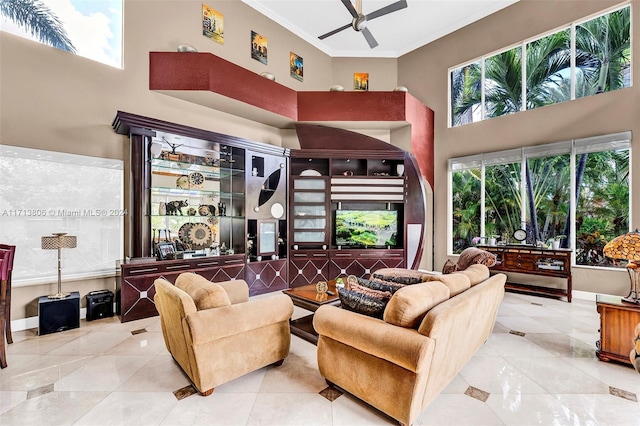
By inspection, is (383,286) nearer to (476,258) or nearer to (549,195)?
(476,258)

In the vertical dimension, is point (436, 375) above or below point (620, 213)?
below

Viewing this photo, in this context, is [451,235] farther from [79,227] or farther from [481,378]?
[79,227]

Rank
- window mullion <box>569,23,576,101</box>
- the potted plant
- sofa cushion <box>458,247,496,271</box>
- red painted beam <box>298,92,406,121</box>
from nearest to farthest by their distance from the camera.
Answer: sofa cushion <box>458,247,496,271</box> → the potted plant → window mullion <box>569,23,576,101</box> → red painted beam <box>298,92,406,121</box>

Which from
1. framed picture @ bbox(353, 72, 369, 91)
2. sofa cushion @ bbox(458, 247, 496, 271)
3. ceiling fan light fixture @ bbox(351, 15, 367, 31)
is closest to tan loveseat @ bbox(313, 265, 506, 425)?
sofa cushion @ bbox(458, 247, 496, 271)

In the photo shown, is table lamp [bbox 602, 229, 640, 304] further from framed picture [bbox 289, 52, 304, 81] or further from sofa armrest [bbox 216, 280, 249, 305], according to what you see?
framed picture [bbox 289, 52, 304, 81]

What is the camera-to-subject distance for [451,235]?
6301 millimetres

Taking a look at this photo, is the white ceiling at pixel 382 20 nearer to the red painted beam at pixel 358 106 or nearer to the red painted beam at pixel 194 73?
the red painted beam at pixel 358 106

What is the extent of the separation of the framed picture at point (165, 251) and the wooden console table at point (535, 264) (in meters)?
5.36

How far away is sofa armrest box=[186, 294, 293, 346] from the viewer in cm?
194

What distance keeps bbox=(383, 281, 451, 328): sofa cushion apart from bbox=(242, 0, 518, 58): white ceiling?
19.3ft

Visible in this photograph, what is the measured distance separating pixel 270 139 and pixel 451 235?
446 cm

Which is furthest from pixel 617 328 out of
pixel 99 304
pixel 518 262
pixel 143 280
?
pixel 99 304

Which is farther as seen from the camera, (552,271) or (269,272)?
(269,272)

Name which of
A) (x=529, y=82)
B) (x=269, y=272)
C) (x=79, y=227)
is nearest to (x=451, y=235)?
(x=529, y=82)
